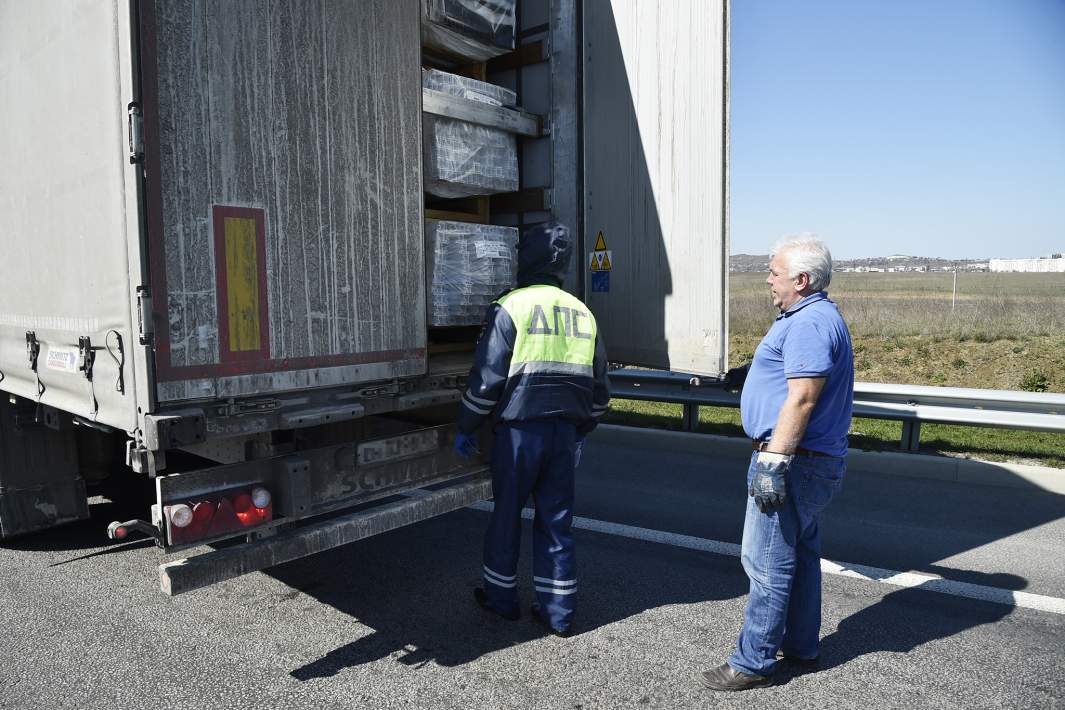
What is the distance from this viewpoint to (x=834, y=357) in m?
2.92

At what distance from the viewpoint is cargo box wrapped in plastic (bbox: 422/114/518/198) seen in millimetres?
3719

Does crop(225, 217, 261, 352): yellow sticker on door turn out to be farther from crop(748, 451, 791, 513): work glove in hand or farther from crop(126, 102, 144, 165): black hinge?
crop(748, 451, 791, 513): work glove in hand

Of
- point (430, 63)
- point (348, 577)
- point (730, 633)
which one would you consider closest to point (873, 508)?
point (730, 633)

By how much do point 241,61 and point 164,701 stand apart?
8.03ft

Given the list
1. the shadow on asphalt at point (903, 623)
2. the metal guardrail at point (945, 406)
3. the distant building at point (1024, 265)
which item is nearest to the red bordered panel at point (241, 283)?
the shadow on asphalt at point (903, 623)

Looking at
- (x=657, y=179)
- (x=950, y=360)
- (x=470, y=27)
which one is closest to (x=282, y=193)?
(x=470, y=27)

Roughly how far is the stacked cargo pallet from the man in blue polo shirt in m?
1.49

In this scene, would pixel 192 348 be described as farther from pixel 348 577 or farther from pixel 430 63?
pixel 430 63

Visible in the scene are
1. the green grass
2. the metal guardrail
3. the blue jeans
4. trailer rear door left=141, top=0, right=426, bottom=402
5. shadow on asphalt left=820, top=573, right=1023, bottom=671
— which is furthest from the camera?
the green grass

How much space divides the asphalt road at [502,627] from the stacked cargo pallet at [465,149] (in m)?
1.50

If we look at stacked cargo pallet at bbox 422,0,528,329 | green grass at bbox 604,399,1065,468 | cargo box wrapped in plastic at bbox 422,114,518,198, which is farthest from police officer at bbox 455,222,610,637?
green grass at bbox 604,399,1065,468

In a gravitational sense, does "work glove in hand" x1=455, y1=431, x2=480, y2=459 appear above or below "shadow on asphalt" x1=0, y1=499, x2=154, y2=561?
above

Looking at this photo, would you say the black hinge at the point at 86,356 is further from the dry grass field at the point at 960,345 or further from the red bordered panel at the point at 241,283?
the dry grass field at the point at 960,345

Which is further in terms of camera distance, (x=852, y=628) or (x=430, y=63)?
(x=430, y=63)
